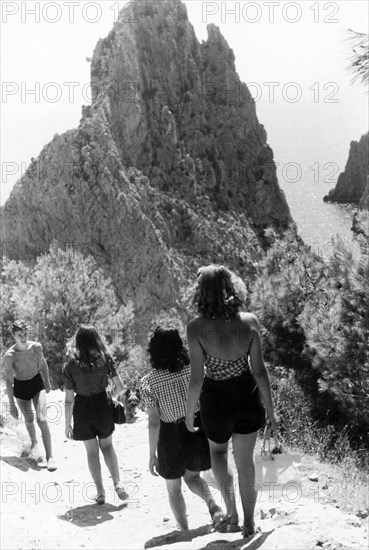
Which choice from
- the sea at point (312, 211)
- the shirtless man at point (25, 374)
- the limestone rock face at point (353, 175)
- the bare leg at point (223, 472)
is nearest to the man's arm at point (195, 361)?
the bare leg at point (223, 472)

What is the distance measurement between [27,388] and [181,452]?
8.47 feet

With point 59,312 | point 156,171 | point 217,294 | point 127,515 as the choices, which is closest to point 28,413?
point 127,515

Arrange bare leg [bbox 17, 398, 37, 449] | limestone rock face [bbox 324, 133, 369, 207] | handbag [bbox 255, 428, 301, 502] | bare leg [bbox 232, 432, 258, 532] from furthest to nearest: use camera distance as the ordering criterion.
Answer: limestone rock face [bbox 324, 133, 369, 207], bare leg [bbox 17, 398, 37, 449], handbag [bbox 255, 428, 301, 502], bare leg [bbox 232, 432, 258, 532]

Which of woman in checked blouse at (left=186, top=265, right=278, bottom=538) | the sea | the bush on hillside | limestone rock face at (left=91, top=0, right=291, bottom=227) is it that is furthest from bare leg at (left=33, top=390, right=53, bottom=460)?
the sea

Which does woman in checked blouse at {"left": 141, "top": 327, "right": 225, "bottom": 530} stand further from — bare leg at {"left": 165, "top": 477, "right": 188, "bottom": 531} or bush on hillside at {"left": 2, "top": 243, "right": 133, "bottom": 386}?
bush on hillside at {"left": 2, "top": 243, "right": 133, "bottom": 386}

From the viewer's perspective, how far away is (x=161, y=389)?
4.48 meters

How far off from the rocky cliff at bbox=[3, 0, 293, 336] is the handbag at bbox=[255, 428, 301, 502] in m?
50.3

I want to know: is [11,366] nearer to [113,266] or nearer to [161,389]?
[161,389]

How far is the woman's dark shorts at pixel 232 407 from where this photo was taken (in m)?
3.86

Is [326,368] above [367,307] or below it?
below

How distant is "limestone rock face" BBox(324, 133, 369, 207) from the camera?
89.1 meters

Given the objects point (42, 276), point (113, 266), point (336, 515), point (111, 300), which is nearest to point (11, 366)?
point (336, 515)

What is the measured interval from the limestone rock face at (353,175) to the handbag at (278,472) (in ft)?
275

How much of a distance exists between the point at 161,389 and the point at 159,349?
31 cm
